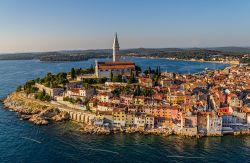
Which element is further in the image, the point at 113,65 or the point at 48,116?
the point at 113,65

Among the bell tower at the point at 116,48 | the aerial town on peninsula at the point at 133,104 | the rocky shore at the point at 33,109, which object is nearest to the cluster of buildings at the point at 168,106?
the aerial town on peninsula at the point at 133,104

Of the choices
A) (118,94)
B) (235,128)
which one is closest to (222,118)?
(235,128)

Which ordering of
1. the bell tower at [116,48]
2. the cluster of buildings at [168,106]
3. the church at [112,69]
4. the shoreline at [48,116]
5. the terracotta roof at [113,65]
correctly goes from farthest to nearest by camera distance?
the bell tower at [116,48] < the terracotta roof at [113,65] < the church at [112,69] < the shoreline at [48,116] < the cluster of buildings at [168,106]

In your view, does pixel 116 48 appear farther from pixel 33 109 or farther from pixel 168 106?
pixel 168 106

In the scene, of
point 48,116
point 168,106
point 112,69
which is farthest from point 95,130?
point 112,69

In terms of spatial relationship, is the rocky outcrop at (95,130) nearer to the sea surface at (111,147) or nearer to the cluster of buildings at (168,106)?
the cluster of buildings at (168,106)

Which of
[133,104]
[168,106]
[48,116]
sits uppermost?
[168,106]

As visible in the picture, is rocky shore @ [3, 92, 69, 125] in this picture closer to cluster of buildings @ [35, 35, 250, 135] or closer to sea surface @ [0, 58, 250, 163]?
cluster of buildings @ [35, 35, 250, 135]

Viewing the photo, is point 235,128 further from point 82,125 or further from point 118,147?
point 82,125
